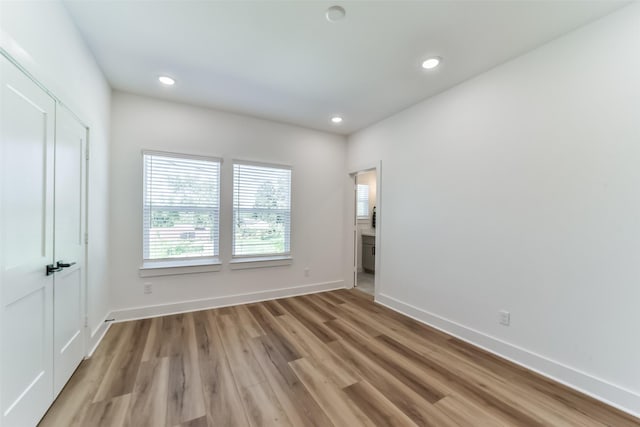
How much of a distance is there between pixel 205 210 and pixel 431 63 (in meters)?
3.26

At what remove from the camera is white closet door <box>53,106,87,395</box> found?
1789 millimetres

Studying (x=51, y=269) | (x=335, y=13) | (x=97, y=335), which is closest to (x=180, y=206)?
(x=97, y=335)

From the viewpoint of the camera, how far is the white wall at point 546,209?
1.80m

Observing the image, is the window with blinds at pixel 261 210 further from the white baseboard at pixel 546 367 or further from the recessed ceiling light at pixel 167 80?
the white baseboard at pixel 546 367

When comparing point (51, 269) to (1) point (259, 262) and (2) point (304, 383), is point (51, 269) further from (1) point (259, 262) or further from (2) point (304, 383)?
(1) point (259, 262)

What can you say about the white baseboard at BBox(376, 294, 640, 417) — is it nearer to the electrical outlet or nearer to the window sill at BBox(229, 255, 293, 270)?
the electrical outlet

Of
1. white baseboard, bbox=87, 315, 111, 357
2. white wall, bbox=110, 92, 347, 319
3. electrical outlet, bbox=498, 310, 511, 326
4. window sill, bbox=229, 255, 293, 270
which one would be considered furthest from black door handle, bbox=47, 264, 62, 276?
electrical outlet, bbox=498, 310, 511, 326

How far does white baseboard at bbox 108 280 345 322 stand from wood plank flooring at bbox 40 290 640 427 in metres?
0.19

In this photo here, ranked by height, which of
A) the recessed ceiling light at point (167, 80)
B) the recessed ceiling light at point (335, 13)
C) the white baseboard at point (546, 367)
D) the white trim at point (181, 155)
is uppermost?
the recessed ceiling light at point (335, 13)

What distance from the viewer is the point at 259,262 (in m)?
3.88

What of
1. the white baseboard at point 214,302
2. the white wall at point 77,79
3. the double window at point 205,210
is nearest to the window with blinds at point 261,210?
the double window at point 205,210

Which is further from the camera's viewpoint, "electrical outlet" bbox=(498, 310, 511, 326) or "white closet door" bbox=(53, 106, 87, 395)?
"electrical outlet" bbox=(498, 310, 511, 326)

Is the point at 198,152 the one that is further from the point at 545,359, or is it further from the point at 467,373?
the point at 545,359

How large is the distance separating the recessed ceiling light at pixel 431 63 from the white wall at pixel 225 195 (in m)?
2.17
